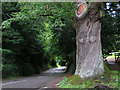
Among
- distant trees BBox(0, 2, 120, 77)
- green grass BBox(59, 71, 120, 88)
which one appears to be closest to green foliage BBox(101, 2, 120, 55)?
distant trees BBox(0, 2, 120, 77)

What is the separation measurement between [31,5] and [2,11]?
6534 millimetres

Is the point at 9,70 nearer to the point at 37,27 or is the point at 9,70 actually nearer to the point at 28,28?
the point at 28,28

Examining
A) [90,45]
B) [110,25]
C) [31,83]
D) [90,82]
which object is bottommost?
[31,83]

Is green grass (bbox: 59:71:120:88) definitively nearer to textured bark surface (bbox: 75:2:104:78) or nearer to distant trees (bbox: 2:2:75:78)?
textured bark surface (bbox: 75:2:104:78)

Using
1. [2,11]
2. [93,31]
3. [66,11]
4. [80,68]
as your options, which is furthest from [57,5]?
[2,11]

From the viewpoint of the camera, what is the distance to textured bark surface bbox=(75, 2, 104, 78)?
8.62 meters

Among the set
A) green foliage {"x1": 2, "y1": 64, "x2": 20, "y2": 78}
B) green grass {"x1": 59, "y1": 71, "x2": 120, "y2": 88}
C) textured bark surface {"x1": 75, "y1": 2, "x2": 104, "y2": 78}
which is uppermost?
textured bark surface {"x1": 75, "y1": 2, "x2": 104, "y2": 78}

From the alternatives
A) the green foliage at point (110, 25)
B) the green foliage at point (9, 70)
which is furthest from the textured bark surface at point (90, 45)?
the green foliage at point (9, 70)

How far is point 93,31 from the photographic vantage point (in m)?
9.04

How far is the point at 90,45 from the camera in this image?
8906 millimetres

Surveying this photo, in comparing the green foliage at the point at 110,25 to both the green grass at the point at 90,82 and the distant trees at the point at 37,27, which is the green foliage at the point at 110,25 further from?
the green grass at the point at 90,82

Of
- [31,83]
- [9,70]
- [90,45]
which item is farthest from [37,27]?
[90,45]

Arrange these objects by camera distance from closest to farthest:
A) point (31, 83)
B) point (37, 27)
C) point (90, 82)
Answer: point (90, 82), point (31, 83), point (37, 27)

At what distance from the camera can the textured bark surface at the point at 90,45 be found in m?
8.62
